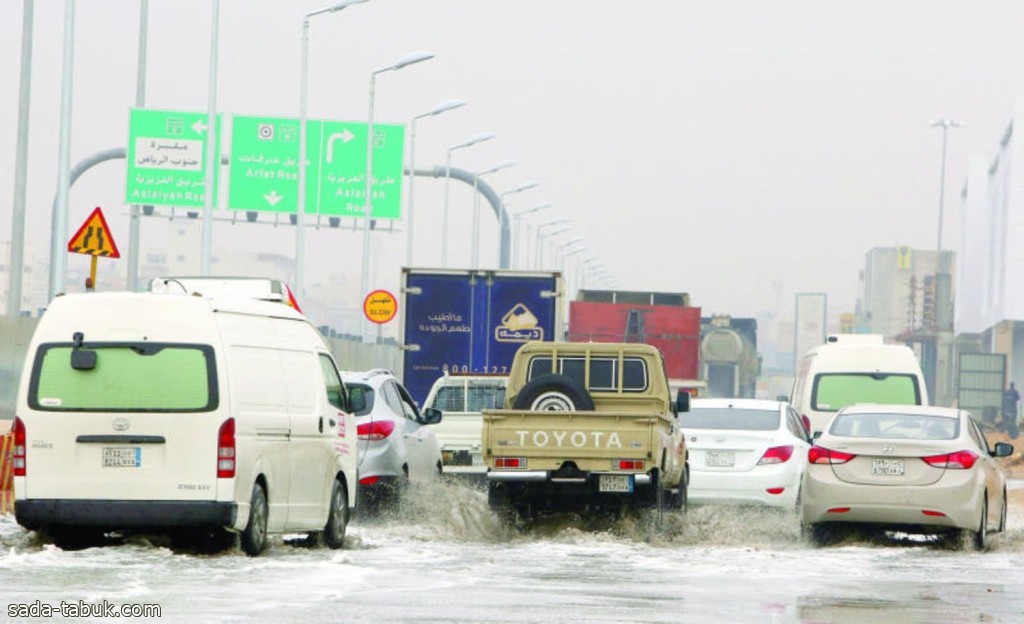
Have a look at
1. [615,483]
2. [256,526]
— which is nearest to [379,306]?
[615,483]

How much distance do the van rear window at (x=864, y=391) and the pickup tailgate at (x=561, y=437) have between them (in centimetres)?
1172

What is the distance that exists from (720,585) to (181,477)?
3.65 m

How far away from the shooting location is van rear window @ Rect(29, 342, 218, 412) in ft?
49.0

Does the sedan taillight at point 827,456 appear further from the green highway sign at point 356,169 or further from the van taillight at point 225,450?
the green highway sign at point 356,169

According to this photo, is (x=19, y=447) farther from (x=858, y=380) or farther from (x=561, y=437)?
(x=858, y=380)

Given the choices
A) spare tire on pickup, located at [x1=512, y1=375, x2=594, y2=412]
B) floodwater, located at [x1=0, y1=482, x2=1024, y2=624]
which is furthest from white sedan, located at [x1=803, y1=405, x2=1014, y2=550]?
spare tire on pickup, located at [x1=512, y1=375, x2=594, y2=412]

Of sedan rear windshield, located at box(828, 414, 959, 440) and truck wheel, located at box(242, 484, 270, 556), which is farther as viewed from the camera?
sedan rear windshield, located at box(828, 414, 959, 440)

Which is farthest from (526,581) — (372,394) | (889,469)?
(372,394)

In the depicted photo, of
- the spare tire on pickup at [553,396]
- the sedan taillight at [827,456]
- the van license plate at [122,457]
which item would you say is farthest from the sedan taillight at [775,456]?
the van license plate at [122,457]

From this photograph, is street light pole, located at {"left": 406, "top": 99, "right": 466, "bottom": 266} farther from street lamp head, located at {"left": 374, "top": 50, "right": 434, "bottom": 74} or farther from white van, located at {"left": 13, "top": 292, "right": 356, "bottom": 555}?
white van, located at {"left": 13, "top": 292, "right": 356, "bottom": 555}

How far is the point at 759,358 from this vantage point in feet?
222

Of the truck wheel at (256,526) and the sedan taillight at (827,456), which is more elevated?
the sedan taillight at (827,456)

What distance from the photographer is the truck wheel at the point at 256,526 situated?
1522cm

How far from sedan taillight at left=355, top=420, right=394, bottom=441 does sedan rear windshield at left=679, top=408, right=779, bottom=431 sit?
3.72m
